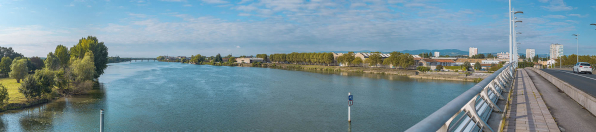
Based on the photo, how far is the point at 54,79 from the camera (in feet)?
75.2

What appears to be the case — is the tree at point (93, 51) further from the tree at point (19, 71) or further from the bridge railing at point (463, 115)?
the bridge railing at point (463, 115)

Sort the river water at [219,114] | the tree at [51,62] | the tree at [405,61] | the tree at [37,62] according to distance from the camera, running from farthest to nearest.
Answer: the tree at [405,61] < the tree at [37,62] < the tree at [51,62] < the river water at [219,114]

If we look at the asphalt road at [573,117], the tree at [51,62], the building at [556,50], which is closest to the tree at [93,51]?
the tree at [51,62]

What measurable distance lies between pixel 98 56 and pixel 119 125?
3005 centimetres

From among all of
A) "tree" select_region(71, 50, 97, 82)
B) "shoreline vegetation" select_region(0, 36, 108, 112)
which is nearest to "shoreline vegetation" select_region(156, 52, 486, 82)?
"tree" select_region(71, 50, 97, 82)

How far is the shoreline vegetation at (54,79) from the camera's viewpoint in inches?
787

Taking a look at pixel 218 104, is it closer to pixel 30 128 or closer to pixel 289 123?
pixel 289 123

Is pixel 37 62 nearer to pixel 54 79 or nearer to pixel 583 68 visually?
pixel 54 79

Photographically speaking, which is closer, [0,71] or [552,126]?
[552,126]

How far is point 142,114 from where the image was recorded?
17344 mm

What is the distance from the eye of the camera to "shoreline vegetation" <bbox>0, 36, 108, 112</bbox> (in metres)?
20.0

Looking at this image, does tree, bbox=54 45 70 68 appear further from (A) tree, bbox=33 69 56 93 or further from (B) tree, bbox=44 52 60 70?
(A) tree, bbox=33 69 56 93

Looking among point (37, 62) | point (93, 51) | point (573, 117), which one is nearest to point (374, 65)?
point (93, 51)

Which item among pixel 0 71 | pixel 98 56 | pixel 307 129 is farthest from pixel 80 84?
pixel 0 71
